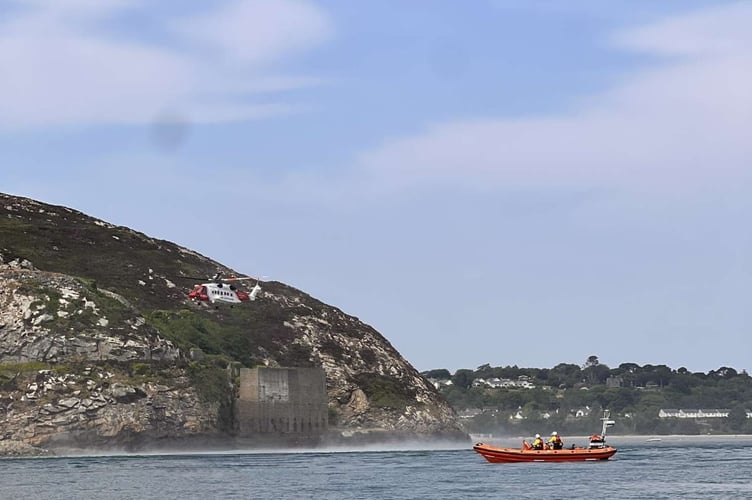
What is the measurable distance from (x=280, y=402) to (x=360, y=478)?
6656 cm

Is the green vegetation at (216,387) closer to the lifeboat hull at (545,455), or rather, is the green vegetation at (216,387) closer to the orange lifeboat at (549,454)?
the orange lifeboat at (549,454)

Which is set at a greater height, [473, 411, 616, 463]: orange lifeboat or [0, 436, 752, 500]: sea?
[473, 411, 616, 463]: orange lifeboat

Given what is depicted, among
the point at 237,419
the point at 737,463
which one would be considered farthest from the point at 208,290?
the point at 737,463

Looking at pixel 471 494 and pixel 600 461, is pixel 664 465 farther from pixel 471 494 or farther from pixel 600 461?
pixel 471 494

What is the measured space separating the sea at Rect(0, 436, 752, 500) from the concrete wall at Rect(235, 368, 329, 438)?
937 inches

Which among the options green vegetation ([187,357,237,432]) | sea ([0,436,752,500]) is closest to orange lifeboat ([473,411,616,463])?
sea ([0,436,752,500])

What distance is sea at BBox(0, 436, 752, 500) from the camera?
102m

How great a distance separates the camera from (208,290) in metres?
153

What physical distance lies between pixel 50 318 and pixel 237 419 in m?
27.0

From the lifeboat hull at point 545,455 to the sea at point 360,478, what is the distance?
2.45 feet

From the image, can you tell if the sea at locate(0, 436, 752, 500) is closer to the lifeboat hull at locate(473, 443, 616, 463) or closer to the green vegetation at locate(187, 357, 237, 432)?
the lifeboat hull at locate(473, 443, 616, 463)

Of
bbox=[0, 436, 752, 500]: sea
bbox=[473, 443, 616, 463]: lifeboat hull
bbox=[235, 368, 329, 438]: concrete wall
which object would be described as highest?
bbox=[235, 368, 329, 438]: concrete wall

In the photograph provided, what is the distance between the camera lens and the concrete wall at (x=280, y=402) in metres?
182

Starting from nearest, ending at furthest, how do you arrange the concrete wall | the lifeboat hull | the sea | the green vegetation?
the sea
the lifeboat hull
the green vegetation
the concrete wall
